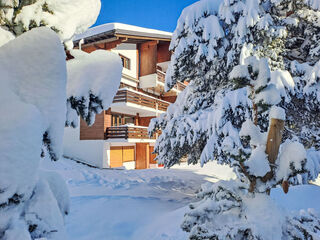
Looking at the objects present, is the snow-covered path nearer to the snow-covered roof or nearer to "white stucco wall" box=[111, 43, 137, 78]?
"white stucco wall" box=[111, 43, 137, 78]

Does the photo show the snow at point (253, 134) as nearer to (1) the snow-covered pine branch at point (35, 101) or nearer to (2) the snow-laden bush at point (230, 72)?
(1) the snow-covered pine branch at point (35, 101)

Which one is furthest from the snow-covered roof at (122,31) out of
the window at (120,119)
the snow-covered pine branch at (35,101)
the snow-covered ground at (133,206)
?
the snow-covered pine branch at (35,101)

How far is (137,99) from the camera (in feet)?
50.7

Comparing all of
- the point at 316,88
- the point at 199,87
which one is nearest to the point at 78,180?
the point at 199,87

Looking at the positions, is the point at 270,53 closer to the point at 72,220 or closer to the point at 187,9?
the point at 187,9

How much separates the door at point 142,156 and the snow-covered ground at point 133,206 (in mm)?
6755

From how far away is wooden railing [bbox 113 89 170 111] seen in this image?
14.3m

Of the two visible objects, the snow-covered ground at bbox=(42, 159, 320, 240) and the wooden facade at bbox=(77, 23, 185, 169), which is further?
the wooden facade at bbox=(77, 23, 185, 169)

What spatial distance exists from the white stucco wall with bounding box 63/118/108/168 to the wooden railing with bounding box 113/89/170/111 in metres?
3.42

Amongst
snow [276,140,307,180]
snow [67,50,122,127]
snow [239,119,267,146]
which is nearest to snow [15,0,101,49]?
snow [67,50,122,127]

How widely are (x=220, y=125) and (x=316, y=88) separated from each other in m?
3.21

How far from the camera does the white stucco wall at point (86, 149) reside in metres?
14.5

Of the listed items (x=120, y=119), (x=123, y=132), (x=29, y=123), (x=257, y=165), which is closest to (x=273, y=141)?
(x=257, y=165)

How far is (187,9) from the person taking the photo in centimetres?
792
